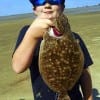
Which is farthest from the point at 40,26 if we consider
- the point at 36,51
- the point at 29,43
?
the point at 36,51

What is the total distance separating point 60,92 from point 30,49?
0.50m

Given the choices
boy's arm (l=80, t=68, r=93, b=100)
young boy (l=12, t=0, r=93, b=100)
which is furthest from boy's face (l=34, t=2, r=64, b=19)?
boy's arm (l=80, t=68, r=93, b=100)

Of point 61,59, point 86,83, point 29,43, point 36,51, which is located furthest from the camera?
point 86,83

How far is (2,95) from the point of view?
9.06m

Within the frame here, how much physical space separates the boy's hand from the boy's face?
0.11 feet

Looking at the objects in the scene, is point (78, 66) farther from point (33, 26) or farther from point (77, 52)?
point (33, 26)

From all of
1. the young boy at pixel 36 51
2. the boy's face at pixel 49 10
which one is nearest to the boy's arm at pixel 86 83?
the young boy at pixel 36 51

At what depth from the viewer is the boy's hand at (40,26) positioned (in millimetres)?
3383

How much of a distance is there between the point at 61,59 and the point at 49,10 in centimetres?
54

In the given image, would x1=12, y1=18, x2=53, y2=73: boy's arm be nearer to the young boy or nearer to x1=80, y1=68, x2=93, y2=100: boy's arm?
the young boy

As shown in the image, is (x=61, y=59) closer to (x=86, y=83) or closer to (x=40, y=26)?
(x=40, y=26)

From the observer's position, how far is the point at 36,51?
3951mm

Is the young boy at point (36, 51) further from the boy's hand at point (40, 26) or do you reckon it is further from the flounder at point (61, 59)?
the flounder at point (61, 59)

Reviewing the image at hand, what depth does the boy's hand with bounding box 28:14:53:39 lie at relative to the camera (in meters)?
3.38
